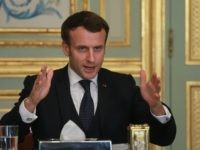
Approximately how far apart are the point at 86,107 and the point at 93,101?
6cm

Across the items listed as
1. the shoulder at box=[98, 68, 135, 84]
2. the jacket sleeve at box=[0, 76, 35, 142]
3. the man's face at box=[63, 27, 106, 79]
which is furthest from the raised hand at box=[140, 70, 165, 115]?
the jacket sleeve at box=[0, 76, 35, 142]

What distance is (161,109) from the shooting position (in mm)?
1857

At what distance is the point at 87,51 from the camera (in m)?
2.07

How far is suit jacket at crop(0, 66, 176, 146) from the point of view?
1969 millimetres

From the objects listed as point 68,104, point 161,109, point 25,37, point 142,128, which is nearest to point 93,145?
point 142,128

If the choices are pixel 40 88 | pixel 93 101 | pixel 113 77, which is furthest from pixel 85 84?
pixel 40 88

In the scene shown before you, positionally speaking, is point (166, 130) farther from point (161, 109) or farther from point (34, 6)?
point (34, 6)

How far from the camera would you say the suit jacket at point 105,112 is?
6.46 ft

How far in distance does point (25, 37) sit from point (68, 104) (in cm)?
133

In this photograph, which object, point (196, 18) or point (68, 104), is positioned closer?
point (68, 104)

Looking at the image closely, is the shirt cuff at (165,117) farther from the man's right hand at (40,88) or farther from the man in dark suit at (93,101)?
the man's right hand at (40,88)

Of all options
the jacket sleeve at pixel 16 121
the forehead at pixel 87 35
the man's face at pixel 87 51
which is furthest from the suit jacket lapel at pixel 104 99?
the jacket sleeve at pixel 16 121

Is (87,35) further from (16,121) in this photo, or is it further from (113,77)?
(16,121)

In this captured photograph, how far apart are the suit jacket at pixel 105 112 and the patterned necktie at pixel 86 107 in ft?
0.11
